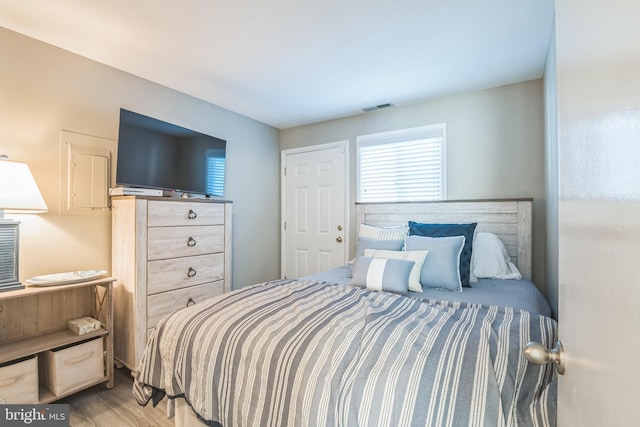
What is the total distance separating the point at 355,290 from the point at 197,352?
936mm

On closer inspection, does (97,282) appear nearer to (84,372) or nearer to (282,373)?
(84,372)

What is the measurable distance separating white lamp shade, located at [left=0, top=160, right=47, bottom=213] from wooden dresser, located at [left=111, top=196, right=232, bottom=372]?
533 mm

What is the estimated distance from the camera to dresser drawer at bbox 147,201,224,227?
90.4 inches

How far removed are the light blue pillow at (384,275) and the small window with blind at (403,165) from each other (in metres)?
1.44

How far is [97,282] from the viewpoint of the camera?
2.07 m

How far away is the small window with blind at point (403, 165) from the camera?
121 inches

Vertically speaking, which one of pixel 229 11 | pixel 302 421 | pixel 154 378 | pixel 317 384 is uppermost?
pixel 229 11

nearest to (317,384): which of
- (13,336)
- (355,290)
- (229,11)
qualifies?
(355,290)

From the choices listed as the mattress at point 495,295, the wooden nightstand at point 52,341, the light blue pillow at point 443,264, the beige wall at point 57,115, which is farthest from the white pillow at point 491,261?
the beige wall at point 57,115

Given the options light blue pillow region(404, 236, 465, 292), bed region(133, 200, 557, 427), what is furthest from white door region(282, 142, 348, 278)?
bed region(133, 200, 557, 427)

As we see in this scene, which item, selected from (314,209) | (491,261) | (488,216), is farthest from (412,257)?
(314,209)

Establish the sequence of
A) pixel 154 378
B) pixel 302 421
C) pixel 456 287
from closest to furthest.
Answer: pixel 302 421, pixel 154 378, pixel 456 287

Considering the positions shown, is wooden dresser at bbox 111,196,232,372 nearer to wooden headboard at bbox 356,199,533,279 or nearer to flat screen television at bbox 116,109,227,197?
flat screen television at bbox 116,109,227,197

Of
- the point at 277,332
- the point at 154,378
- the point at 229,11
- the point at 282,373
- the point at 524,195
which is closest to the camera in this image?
the point at 282,373
